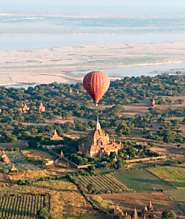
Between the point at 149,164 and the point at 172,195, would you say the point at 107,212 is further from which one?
the point at 149,164

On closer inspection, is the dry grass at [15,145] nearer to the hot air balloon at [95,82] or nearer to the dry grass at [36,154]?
the dry grass at [36,154]

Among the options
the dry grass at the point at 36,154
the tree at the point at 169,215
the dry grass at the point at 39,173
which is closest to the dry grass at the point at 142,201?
the tree at the point at 169,215

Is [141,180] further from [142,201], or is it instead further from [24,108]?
[24,108]

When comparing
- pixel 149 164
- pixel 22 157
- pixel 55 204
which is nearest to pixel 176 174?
pixel 149 164

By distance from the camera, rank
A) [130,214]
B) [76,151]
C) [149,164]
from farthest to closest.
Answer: [76,151], [149,164], [130,214]

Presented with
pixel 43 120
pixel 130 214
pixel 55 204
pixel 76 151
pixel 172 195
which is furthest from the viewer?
pixel 43 120

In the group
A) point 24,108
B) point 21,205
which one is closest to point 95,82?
point 21,205

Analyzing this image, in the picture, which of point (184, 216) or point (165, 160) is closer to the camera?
point (184, 216)
